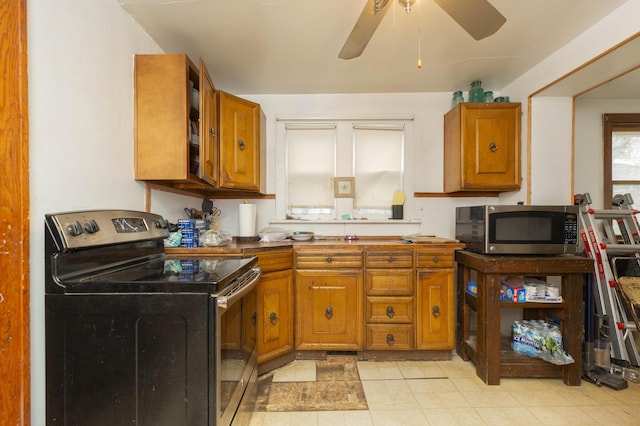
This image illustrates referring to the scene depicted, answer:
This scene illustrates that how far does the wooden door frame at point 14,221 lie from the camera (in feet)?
3.04

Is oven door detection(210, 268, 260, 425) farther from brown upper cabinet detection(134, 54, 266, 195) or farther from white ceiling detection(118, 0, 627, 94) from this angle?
white ceiling detection(118, 0, 627, 94)

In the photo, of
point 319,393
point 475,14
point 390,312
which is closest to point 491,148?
point 475,14

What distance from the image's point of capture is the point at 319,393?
1768 millimetres

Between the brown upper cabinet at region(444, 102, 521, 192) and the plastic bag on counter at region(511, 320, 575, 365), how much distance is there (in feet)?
3.74

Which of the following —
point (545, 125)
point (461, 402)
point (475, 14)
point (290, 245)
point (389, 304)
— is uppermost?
point (475, 14)

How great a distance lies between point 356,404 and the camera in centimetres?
168

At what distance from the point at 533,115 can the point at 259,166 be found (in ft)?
7.90

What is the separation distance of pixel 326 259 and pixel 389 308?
0.62 meters

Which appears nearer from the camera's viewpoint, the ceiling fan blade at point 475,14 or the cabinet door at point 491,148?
the ceiling fan blade at point 475,14

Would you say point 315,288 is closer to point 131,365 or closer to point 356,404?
point 356,404

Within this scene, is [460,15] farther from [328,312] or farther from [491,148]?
[328,312]

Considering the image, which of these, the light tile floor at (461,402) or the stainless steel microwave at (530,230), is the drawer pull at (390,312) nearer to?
the light tile floor at (461,402)

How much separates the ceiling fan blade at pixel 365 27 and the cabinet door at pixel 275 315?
5.06 feet

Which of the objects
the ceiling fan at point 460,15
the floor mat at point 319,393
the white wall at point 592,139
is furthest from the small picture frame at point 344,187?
the white wall at point 592,139
